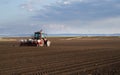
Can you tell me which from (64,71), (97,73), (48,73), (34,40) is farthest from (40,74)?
(34,40)

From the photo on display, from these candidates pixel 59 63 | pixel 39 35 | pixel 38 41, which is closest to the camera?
pixel 59 63

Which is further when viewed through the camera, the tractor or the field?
the tractor

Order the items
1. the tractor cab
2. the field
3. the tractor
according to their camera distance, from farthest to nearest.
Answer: the tractor cab, the tractor, the field

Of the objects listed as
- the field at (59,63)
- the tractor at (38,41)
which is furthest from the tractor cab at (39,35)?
the field at (59,63)

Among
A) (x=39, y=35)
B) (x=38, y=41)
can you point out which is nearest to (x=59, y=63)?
(x=38, y=41)

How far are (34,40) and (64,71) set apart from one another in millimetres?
22261

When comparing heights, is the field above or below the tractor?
below

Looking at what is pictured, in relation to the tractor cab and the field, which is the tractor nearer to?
the tractor cab

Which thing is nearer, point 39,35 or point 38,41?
point 38,41

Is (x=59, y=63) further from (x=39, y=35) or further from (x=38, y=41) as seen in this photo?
(x=39, y=35)

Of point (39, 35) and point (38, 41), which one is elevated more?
point (39, 35)

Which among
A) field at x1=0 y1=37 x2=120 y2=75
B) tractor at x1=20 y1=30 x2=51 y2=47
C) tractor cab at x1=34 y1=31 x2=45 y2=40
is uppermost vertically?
tractor cab at x1=34 y1=31 x2=45 y2=40

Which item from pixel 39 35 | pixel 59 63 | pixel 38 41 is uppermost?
pixel 39 35

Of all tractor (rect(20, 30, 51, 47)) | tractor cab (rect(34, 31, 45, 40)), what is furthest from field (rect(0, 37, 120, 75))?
tractor cab (rect(34, 31, 45, 40))
